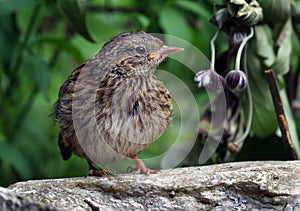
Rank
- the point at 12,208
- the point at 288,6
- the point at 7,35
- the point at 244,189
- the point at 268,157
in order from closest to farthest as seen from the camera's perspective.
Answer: the point at 12,208
the point at 244,189
the point at 288,6
the point at 268,157
the point at 7,35

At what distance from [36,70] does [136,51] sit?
118 cm

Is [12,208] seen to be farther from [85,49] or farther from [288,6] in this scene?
[85,49]

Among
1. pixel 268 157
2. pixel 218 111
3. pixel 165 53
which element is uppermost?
pixel 165 53

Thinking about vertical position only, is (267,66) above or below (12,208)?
above

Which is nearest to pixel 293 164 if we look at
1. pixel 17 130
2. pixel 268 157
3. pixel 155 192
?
pixel 155 192

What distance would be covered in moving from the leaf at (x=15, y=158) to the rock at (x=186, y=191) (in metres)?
1.07

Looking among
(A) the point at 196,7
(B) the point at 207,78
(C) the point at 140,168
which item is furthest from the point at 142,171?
(A) the point at 196,7

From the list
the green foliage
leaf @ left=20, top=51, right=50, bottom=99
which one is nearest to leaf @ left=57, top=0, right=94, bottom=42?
the green foliage

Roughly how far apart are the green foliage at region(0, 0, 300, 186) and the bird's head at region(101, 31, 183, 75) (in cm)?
50

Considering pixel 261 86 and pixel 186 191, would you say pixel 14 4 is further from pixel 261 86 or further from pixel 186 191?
pixel 186 191

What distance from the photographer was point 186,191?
91.0 inches

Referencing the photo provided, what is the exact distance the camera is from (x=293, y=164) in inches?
95.0

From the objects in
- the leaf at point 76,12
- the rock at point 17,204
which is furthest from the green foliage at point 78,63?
the rock at point 17,204

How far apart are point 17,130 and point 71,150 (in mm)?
1391
